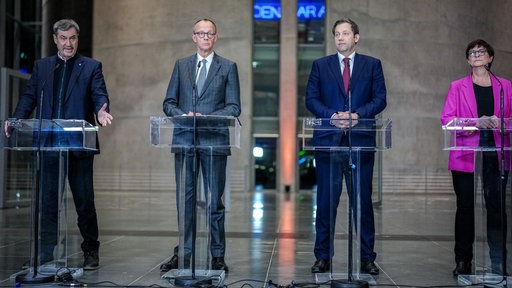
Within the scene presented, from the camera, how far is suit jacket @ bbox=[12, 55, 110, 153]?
5.02m

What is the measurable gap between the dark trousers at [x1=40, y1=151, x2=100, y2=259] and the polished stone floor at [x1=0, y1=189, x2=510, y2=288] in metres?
0.17

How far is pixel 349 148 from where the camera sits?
14.0 feet

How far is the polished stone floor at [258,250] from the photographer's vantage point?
4539 millimetres

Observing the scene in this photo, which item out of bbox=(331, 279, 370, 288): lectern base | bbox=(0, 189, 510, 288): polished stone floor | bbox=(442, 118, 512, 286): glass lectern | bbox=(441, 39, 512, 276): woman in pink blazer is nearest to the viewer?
bbox=(331, 279, 370, 288): lectern base

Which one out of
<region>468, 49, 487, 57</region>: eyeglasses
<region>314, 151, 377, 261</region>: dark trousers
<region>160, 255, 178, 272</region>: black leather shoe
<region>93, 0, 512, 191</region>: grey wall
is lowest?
<region>160, 255, 178, 272</region>: black leather shoe

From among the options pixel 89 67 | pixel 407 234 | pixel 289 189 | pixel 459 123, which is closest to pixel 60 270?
pixel 89 67

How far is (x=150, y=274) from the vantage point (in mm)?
4793

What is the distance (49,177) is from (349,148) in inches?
95.1

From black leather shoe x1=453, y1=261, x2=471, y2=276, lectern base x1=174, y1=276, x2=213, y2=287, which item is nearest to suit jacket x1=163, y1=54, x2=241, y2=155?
lectern base x1=174, y1=276, x2=213, y2=287

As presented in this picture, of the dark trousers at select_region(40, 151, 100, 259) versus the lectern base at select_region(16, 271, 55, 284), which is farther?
the dark trousers at select_region(40, 151, 100, 259)

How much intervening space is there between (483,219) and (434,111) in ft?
60.9

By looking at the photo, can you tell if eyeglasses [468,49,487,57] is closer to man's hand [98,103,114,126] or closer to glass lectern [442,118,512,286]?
glass lectern [442,118,512,286]

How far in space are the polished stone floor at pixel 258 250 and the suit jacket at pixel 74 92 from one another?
106 cm

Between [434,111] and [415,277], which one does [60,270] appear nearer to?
[415,277]
